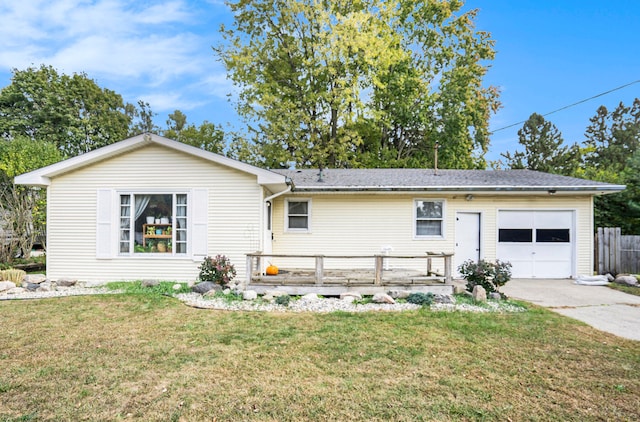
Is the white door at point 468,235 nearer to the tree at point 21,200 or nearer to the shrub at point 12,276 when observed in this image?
the shrub at point 12,276

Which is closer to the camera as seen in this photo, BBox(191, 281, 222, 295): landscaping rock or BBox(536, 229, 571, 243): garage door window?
BBox(191, 281, 222, 295): landscaping rock

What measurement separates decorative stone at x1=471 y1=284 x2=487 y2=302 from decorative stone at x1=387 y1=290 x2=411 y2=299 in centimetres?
131

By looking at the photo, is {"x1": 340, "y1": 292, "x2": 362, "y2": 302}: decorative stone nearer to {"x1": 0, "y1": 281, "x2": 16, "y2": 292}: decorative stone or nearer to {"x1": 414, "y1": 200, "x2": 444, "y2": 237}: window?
{"x1": 414, "y1": 200, "x2": 444, "y2": 237}: window

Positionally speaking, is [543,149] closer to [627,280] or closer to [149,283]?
[627,280]

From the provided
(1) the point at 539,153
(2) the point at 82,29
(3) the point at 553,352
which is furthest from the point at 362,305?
(1) the point at 539,153

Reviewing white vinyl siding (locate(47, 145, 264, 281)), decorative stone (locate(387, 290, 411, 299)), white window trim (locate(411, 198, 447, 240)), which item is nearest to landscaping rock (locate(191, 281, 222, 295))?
white vinyl siding (locate(47, 145, 264, 281))

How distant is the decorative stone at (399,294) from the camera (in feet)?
24.4

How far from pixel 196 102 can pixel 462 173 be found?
1644cm

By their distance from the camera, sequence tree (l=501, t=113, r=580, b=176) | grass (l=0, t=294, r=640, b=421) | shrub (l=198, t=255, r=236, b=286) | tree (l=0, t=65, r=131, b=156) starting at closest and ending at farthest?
grass (l=0, t=294, r=640, b=421) → shrub (l=198, t=255, r=236, b=286) → tree (l=501, t=113, r=580, b=176) → tree (l=0, t=65, r=131, b=156)

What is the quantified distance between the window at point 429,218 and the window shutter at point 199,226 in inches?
242

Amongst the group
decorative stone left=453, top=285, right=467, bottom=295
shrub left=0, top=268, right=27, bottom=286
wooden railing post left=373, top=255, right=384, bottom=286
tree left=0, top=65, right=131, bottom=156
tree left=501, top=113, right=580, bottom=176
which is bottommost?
decorative stone left=453, top=285, right=467, bottom=295

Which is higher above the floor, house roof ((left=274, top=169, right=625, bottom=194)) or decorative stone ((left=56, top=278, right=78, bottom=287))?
house roof ((left=274, top=169, right=625, bottom=194))

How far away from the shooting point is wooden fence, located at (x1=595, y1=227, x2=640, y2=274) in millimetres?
10984

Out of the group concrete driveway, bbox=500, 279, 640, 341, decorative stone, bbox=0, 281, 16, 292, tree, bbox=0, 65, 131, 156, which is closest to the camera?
concrete driveway, bbox=500, 279, 640, 341
